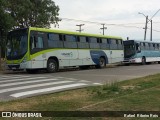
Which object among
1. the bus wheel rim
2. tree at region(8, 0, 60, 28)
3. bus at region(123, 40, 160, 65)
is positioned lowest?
the bus wheel rim

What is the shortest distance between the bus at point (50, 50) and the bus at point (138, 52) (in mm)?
8046

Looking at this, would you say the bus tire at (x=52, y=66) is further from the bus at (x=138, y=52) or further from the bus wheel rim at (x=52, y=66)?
the bus at (x=138, y=52)

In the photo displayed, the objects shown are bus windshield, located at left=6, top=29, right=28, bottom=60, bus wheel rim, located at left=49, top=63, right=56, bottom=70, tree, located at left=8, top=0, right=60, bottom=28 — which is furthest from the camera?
tree, located at left=8, top=0, right=60, bottom=28

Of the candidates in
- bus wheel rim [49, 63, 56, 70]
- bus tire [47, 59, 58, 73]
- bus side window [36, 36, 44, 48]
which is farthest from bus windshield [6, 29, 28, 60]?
bus wheel rim [49, 63, 56, 70]

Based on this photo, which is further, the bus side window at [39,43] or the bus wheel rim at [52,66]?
the bus wheel rim at [52,66]

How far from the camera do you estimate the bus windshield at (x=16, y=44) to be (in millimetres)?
24719

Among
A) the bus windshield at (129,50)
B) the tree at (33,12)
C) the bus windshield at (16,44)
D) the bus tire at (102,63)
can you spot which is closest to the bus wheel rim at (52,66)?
the bus windshield at (16,44)

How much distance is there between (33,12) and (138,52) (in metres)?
12.1

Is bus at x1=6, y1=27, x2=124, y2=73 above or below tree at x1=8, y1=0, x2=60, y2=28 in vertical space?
below

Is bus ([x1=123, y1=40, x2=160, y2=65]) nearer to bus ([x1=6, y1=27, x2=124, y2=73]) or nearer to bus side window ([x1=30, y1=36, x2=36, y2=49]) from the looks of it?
bus ([x1=6, y1=27, x2=124, y2=73])

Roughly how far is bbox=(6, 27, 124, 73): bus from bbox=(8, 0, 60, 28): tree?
7202mm

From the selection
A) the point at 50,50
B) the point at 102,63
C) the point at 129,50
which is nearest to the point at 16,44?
the point at 50,50

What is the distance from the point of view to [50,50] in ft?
85.1

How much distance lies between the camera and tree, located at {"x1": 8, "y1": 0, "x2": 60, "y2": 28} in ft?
112
